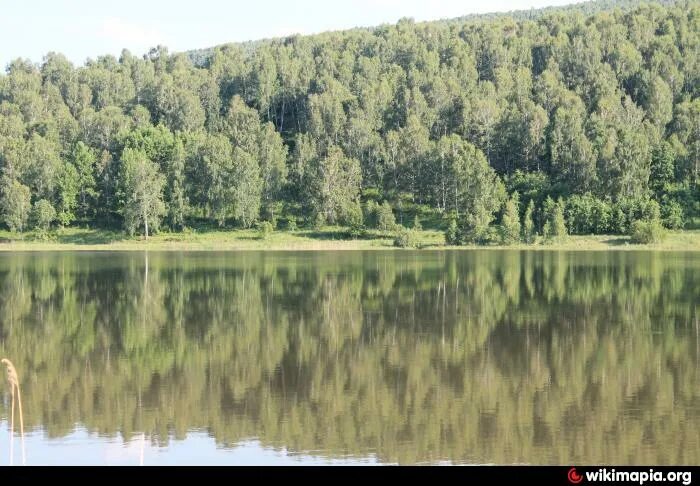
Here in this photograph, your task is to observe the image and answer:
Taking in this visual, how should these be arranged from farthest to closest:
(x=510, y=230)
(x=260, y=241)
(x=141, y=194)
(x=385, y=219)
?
1. (x=141, y=194)
2. (x=385, y=219)
3. (x=260, y=241)
4. (x=510, y=230)

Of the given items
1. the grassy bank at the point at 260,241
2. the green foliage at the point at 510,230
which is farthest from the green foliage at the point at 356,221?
the green foliage at the point at 510,230

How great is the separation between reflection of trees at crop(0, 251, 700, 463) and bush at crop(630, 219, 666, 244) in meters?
53.4

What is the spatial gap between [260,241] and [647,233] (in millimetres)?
47566

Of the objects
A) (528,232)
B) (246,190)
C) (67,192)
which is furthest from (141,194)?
(528,232)

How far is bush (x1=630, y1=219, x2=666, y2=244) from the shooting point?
11300cm

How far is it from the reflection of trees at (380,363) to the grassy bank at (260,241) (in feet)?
183

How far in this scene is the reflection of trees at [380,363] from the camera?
22.3 meters

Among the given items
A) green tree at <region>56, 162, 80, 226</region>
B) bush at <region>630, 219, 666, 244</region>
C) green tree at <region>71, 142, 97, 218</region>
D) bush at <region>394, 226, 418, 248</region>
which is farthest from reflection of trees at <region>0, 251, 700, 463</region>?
green tree at <region>71, 142, 97, 218</region>

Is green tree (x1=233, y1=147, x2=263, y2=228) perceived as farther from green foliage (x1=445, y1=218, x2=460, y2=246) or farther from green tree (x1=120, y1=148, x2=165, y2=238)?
green foliage (x1=445, y1=218, x2=460, y2=246)

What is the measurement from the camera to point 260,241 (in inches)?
4988

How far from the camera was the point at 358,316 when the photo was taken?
44375 mm

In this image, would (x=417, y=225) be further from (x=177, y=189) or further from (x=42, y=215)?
(x=42, y=215)
